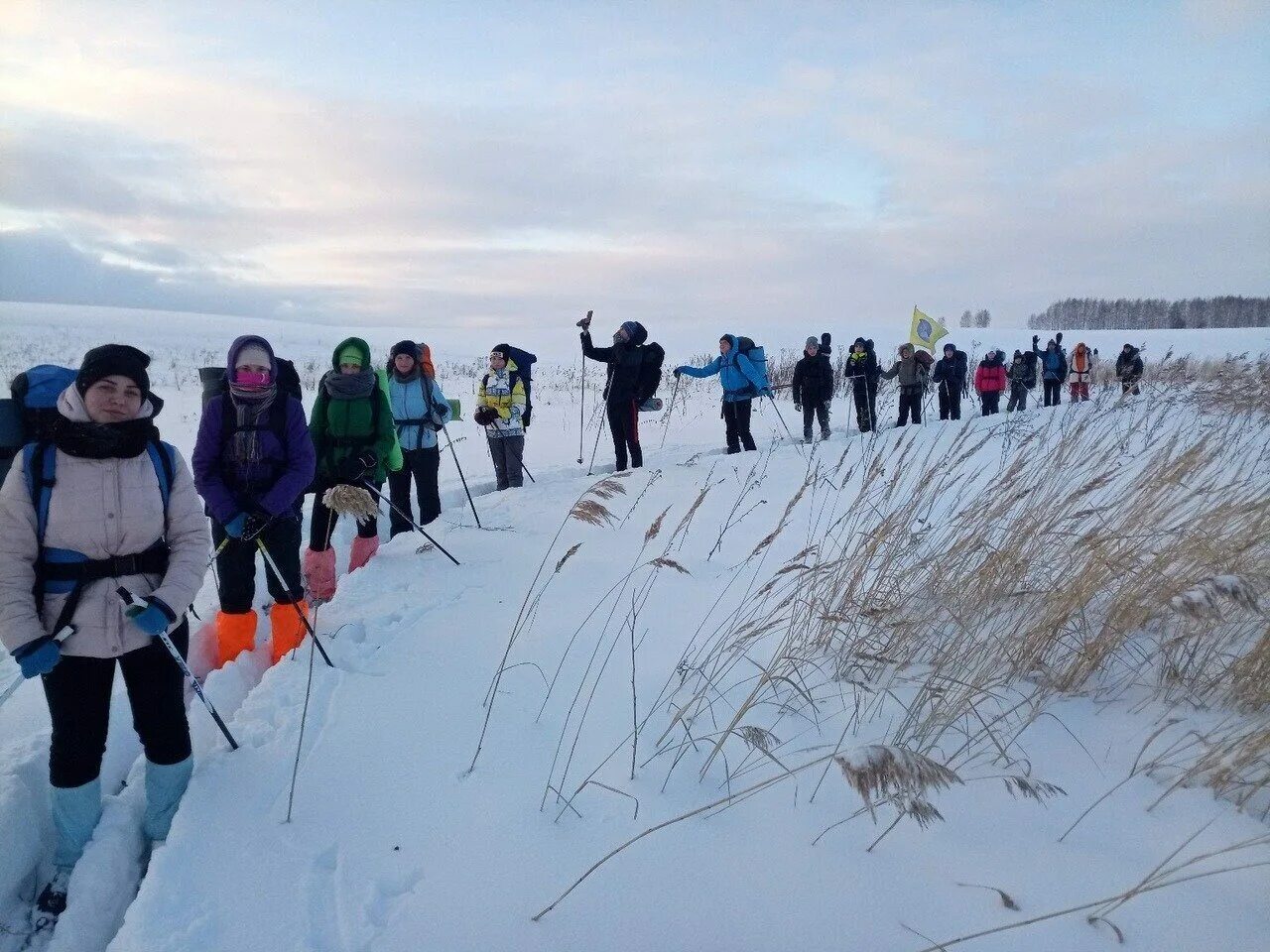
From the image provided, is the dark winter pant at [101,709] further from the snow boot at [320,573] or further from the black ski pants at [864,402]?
the black ski pants at [864,402]

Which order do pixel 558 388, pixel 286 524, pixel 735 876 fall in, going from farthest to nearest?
1. pixel 558 388
2. pixel 286 524
3. pixel 735 876

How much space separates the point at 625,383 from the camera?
8.16 m

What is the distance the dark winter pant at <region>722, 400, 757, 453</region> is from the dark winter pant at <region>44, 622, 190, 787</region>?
786 cm

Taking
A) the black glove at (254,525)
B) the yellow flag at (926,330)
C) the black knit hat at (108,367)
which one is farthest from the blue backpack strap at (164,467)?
the yellow flag at (926,330)

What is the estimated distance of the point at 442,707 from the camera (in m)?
2.95

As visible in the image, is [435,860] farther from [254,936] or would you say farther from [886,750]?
[886,750]

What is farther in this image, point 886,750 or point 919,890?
point 919,890

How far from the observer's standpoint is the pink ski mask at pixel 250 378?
377 centimetres

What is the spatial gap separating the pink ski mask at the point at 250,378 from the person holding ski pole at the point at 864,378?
31.7 feet

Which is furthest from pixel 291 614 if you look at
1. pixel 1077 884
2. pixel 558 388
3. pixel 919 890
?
pixel 558 388

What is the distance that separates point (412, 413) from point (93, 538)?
12.1 feet

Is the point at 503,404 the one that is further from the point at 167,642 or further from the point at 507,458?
the point at 167,642

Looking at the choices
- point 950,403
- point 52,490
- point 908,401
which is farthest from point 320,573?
point 950,403

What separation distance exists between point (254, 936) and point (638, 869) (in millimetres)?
1064
